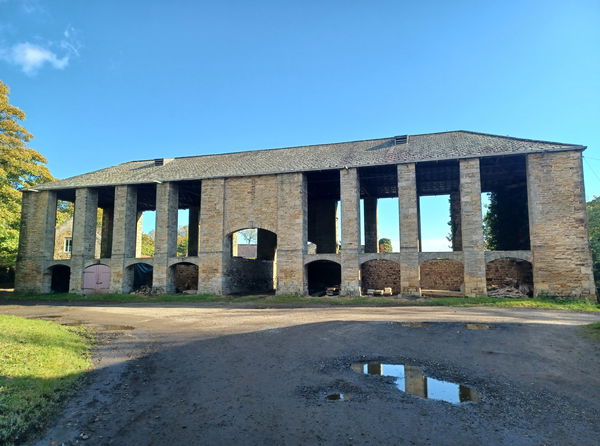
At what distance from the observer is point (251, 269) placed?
2677 centimetres

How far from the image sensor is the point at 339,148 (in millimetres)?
25500

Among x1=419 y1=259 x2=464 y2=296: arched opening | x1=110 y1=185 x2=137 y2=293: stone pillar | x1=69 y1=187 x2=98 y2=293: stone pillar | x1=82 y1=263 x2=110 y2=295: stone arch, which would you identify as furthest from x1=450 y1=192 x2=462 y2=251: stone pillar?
x1=69 y1=187 x2=98 y2=293: stone pillar

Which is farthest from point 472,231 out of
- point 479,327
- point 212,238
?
point 212,238

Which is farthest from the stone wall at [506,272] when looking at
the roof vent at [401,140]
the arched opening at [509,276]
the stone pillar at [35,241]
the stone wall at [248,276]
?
the stone pillar at [35,241]

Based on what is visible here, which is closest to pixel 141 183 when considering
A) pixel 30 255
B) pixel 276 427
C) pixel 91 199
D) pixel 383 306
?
pixel 91 199

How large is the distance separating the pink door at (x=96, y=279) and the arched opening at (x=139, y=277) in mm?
1372

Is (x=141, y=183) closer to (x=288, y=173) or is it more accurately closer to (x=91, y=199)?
(x=91, y=199)

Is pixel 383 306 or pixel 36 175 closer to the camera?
pixel 383 306

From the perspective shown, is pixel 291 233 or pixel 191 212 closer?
pixel 291 233

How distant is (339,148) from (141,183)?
535 inches

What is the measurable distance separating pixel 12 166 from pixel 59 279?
27.7ft

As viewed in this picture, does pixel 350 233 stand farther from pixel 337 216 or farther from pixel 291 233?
pixel 337 216

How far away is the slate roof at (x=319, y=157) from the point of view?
65.9 feet

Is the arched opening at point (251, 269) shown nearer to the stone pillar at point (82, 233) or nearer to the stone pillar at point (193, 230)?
the stone pillar at point (193, 230)
